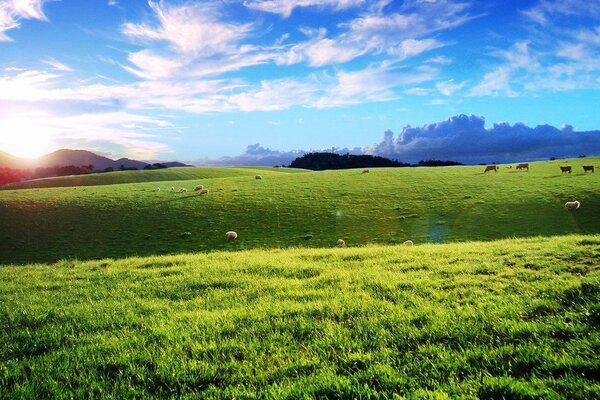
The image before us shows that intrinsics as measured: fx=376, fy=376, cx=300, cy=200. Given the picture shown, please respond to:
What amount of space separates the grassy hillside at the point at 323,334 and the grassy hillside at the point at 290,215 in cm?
2362

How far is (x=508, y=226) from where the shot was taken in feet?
122

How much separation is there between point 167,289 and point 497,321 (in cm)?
913

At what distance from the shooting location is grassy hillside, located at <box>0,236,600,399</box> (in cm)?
595

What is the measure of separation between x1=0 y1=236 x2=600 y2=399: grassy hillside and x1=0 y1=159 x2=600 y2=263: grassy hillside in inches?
930

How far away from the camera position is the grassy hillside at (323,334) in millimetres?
5953

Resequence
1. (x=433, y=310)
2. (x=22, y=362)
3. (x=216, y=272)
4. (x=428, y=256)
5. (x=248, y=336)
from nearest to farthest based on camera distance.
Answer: (x=22, y=362) < (x=248, y=336) < (x=433, y=310) < (x=216, y=272) < (x=428, y=256)

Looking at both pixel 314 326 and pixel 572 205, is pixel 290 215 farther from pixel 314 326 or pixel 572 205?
pixel 314 326

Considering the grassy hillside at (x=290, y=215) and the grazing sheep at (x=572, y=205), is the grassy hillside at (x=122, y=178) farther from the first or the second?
the grazing sheep at (x=572, y=205)

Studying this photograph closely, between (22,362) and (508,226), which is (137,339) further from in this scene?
(508,226)

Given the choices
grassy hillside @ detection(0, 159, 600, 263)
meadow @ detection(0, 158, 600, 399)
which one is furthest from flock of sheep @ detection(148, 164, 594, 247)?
meadow @ detection(0, 158, 600, 399)

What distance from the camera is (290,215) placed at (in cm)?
4556

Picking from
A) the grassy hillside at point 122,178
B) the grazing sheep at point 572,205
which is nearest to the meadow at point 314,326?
the grazing sheep at point 572,205

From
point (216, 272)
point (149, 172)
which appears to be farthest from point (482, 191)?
point (149, 172)

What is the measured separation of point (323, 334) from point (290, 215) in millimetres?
37974
